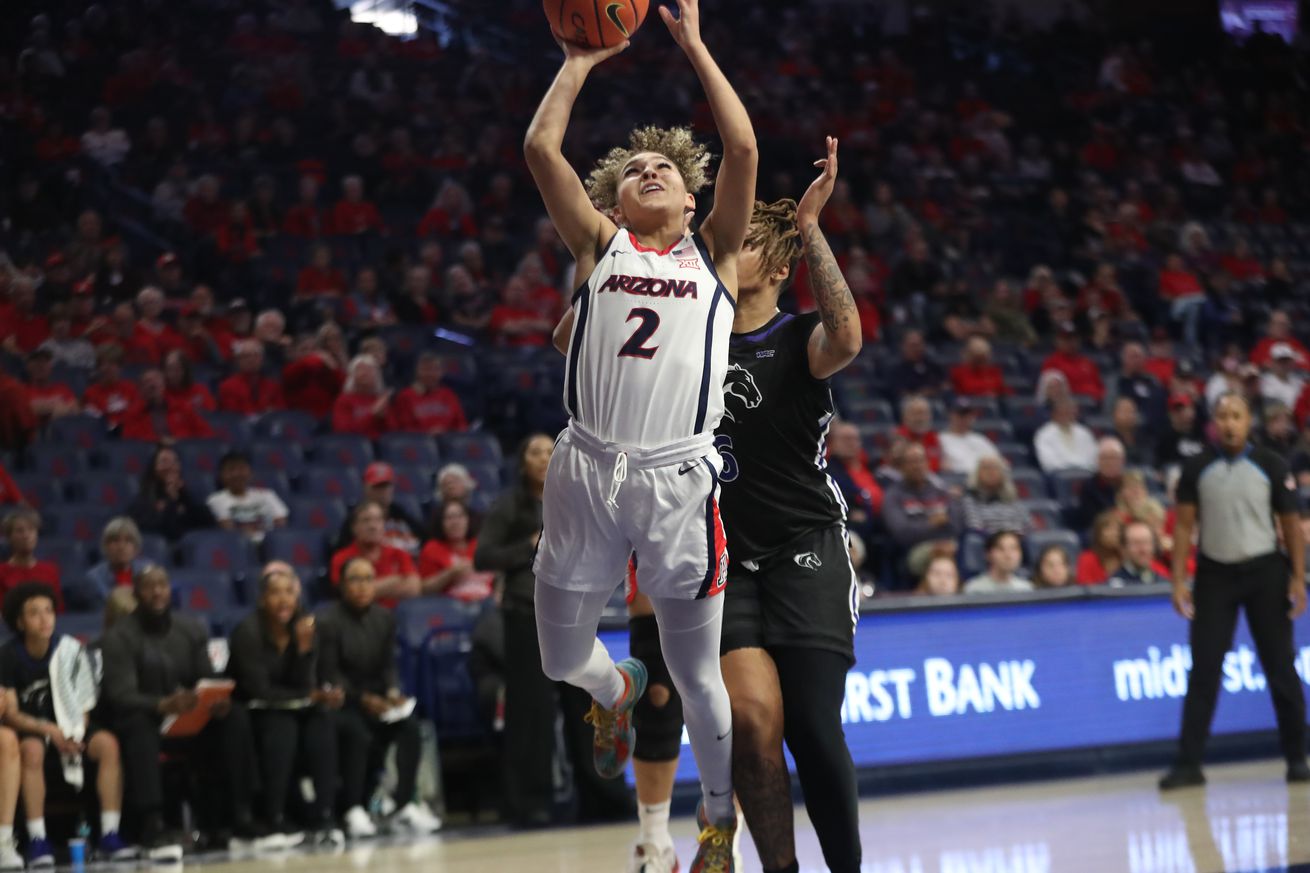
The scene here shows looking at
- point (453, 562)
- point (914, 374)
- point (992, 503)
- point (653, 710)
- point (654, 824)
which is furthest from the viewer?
point (914, 374)

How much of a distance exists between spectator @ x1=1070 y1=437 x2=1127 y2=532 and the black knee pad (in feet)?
24.2

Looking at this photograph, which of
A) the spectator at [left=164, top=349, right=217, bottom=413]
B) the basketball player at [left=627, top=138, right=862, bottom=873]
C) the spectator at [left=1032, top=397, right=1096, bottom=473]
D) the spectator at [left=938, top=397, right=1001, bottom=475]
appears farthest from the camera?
the spectator at [left=1032, top=397, right=1096, bottom=473]

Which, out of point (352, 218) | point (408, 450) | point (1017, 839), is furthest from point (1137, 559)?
point (352, 218)

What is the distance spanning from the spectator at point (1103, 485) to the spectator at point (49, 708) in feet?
24.8

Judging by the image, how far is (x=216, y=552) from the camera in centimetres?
1030

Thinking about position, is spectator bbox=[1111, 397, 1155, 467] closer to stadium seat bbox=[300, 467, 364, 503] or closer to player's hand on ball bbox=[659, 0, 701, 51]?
stadium seat bbox=[300, 467, 364, 503]

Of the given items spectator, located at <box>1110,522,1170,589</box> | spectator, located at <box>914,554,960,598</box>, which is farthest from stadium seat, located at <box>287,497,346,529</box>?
spectator, located at <box>1110,522,1170,589</box>

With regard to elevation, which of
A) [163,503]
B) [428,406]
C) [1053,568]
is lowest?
[1053,568]

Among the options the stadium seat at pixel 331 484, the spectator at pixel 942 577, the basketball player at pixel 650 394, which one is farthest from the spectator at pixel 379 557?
the basketball player at pixel 650 394

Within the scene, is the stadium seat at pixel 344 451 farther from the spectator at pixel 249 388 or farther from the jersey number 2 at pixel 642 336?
the jersey number 2 at pixel 642 336

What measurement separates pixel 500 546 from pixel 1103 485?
19.2 ft

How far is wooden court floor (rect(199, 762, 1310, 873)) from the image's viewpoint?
6.38 meters

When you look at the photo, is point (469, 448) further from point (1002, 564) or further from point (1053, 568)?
point (1053, 568)

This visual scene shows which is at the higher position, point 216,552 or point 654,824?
point 216,552
